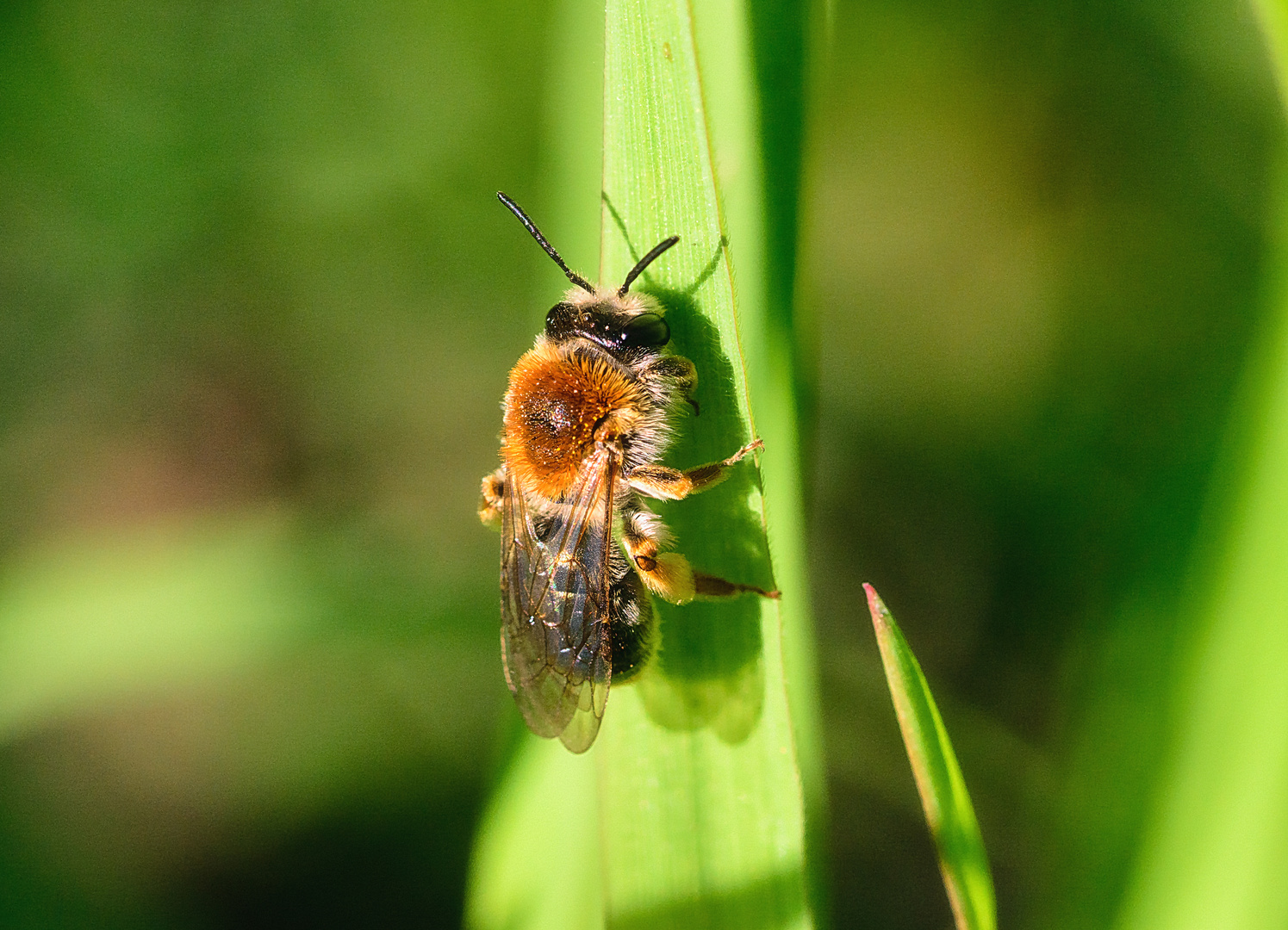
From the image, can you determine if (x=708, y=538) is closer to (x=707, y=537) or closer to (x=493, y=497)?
(x=707, y=537)

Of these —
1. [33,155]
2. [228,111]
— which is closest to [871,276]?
[228,111]

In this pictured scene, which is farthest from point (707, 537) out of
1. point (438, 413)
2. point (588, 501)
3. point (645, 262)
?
point (438, 413)

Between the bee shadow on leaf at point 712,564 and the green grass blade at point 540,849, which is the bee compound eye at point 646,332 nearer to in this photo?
the bee shadow on leaf at point 712,564

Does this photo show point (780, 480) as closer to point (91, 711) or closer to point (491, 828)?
point (491, 828)

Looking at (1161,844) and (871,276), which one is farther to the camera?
(871,276)

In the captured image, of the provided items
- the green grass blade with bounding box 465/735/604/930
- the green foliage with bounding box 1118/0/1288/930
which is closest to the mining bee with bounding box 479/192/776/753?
the green grass blade with bounding box 465/735/604/930

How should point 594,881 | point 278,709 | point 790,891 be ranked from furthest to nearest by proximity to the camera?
point 278,709, point 594,881, point 790,891

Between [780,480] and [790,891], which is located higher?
[780,480]
